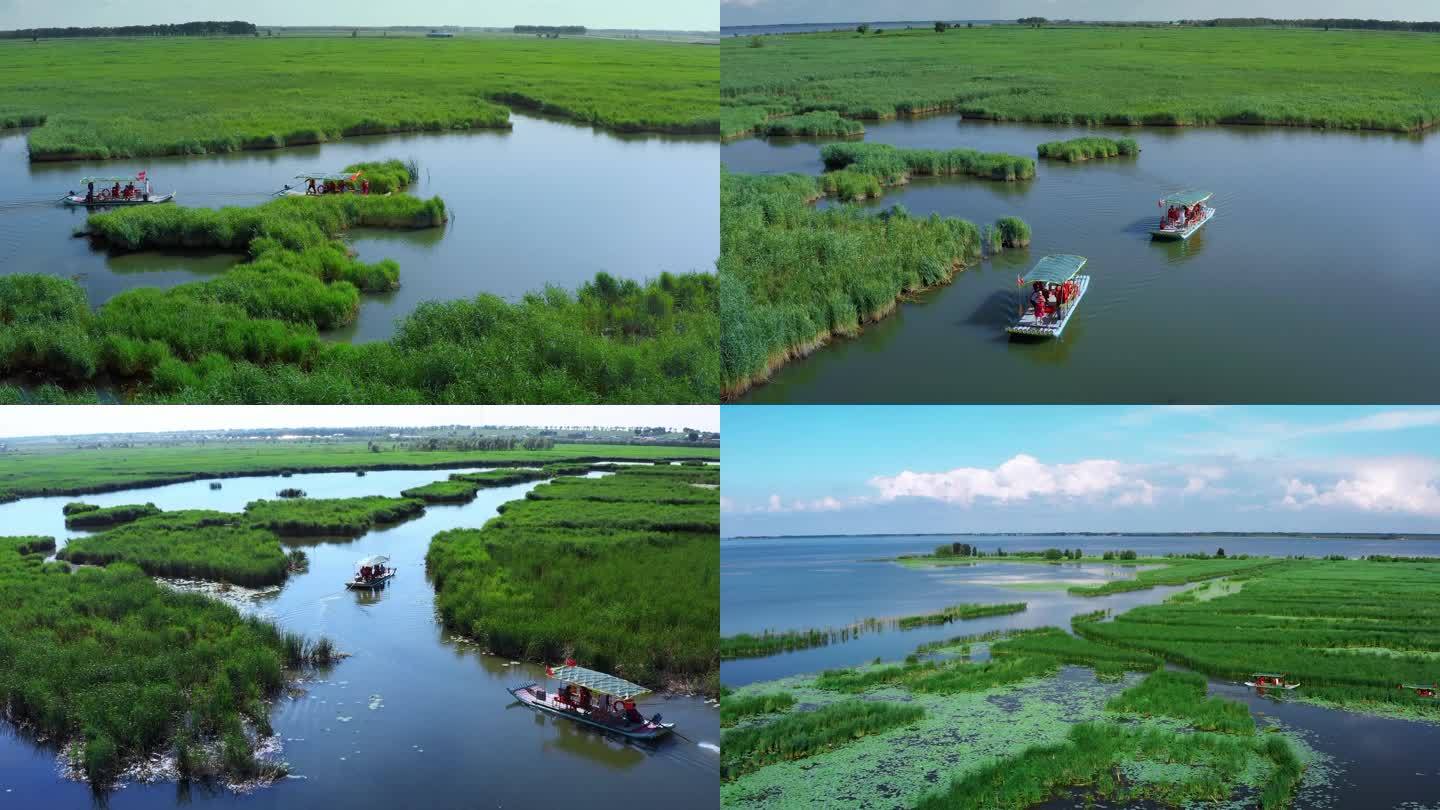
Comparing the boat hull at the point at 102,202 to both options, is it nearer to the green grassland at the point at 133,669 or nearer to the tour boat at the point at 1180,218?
the green grassland at the point at 133,669

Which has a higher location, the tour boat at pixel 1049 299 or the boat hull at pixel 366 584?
the tour boat at pixel 1049 299

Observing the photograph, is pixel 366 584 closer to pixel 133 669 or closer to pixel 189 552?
pixel 189 552

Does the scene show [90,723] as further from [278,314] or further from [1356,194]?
[1356,194]

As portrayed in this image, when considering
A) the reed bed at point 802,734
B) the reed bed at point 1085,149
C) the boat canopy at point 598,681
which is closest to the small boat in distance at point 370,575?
the boat canopy at point 598,681

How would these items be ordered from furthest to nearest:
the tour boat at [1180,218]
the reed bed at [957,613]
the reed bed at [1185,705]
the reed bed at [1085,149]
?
the reed bed at [1085,149], the tour boat at [1180,218], the reed bed at [957,613], the reed bed at [1185,705]

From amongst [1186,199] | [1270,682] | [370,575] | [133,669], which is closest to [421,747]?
[133,669]

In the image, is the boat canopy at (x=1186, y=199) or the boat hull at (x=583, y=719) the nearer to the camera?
the boat hull at (x=583, y=719)

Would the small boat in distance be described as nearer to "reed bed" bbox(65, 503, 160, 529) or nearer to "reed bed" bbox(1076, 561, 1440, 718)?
"reed bed" bbox(65, 503, 160, 529)

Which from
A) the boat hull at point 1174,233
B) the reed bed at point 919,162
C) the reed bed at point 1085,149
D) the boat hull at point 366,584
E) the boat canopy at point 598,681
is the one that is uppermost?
the reed bed at point 1085,149
